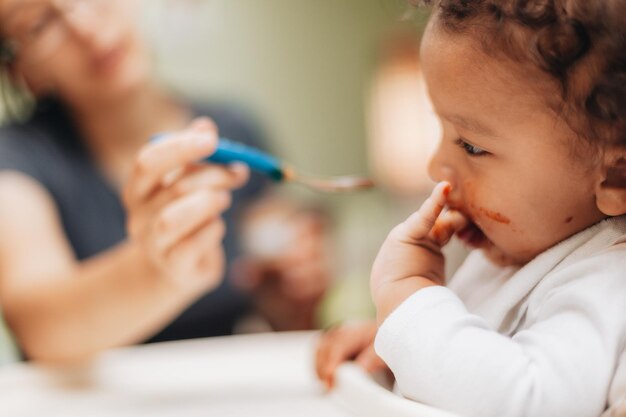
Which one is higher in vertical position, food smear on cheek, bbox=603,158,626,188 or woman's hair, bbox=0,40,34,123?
food smear on cheek, bbox=603,158,626,188

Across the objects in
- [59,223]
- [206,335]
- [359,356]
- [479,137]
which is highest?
[479,137]

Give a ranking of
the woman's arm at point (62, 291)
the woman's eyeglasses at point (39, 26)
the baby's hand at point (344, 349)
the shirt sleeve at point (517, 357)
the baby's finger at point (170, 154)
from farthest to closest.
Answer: the woman's eyeglasses at point (39, 26)
the woman's arm at point (62, 291)
the baby's finger at point (170, 154)
the baby's hand at point (344, 349)
the shirt sleeve at point (517, 357)

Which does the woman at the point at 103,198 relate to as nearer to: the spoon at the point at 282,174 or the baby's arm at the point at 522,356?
the spoon at the point at 282,174

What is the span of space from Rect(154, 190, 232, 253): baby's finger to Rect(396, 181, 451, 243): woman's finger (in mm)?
253

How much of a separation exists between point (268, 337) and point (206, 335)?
401mm

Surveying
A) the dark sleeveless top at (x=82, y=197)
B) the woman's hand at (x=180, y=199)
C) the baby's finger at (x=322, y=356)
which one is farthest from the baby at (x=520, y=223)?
the dark sleeveless top at (x=82, y=197)

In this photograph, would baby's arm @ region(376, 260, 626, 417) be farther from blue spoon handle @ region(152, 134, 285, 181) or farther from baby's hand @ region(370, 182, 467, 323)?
blue spoon handle @ region(152, 134, 285, 181)

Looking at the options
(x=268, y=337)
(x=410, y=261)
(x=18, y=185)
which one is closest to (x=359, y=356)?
(x=410, y=261)

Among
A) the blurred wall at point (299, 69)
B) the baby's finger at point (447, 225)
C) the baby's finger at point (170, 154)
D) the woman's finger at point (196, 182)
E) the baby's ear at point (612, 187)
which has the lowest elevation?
the blurred wall at point (299, 69)

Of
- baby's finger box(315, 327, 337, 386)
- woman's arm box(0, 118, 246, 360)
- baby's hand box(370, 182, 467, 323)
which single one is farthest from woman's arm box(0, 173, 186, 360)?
baby's hand box(370, 182, 467, 323)

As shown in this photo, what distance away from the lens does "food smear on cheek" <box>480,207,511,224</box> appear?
328mm

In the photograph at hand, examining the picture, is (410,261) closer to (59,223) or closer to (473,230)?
(473,230)

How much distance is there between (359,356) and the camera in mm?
406

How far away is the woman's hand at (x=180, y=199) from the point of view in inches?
20.2
